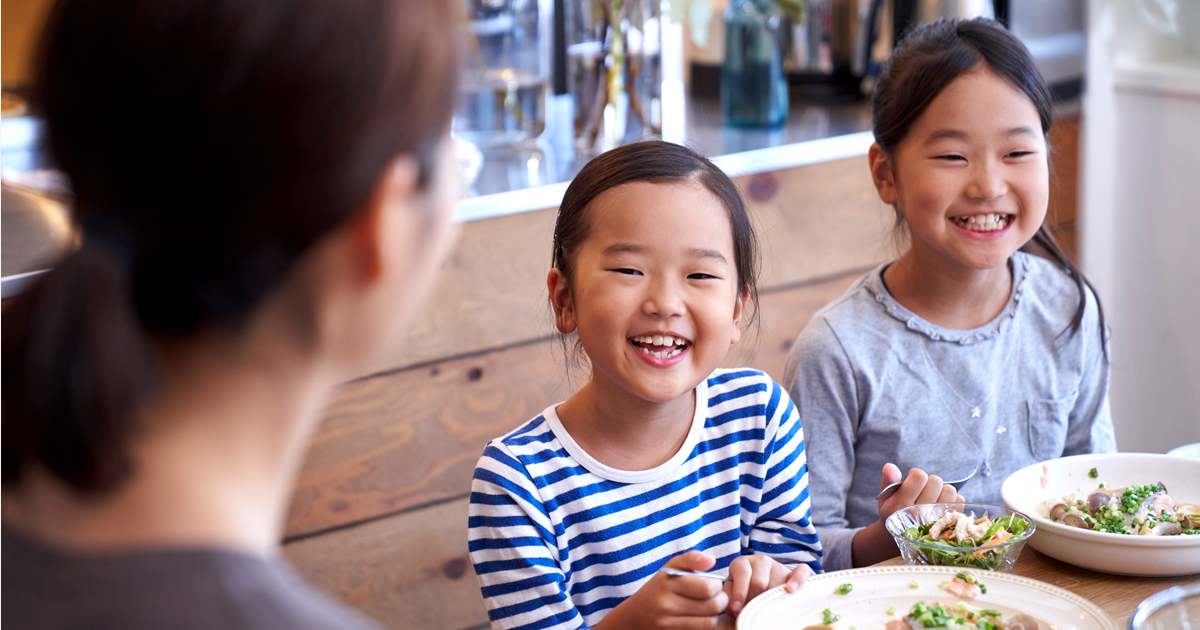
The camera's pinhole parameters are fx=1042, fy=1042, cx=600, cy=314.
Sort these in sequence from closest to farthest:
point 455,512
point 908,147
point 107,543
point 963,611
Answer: point 107,543, point 963,611, point 908,147, point 455,512

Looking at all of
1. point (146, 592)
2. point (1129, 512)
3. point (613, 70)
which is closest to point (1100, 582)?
point (1129, 512)

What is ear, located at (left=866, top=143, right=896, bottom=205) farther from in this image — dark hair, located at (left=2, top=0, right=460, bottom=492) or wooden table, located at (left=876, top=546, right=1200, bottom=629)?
dark hair, located at (left=2, top=0, right=460, bottom=492)

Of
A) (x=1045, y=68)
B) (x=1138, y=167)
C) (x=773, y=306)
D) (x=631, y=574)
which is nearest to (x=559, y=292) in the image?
(x=631, y=574)

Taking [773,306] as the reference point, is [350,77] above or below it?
above

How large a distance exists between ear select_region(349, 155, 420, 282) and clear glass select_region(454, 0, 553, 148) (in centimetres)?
150

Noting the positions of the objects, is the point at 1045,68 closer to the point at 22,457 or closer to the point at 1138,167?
the point at 1138,167

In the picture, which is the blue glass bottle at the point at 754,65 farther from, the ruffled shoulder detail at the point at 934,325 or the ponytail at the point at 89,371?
the ponytail at the point at 89,371

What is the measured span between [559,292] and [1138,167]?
1.70 m

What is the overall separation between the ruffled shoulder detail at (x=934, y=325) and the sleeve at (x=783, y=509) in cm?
30

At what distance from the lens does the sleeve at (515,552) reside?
95 centimetres

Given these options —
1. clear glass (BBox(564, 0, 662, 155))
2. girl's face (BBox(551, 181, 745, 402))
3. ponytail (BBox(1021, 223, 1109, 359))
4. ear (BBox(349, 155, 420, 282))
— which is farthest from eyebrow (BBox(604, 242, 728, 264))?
clear glass (BBox(564, 0, 662, 155))

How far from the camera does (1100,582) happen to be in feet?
2.82

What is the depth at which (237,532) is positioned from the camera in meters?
0.45

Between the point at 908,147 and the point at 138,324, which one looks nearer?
the point at 138,324
